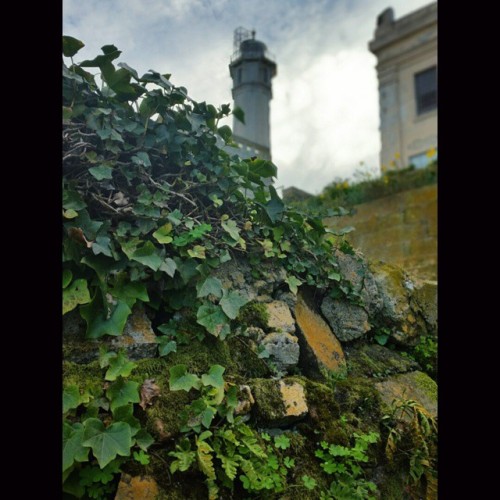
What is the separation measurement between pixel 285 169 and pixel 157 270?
2.08ft

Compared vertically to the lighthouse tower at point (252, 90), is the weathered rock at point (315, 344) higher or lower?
lower

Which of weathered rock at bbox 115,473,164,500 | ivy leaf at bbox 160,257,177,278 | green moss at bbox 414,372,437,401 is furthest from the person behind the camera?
green moss at bbox 414,372,437,401

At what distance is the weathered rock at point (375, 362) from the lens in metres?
2.15

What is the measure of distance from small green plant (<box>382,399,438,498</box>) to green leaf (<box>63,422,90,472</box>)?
1127 millimetres

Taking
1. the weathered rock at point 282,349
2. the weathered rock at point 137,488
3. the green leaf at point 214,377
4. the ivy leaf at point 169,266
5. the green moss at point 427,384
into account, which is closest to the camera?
the weathered rock at point 137,488

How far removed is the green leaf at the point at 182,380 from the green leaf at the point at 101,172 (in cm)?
66

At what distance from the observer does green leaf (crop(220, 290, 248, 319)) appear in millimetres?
1688

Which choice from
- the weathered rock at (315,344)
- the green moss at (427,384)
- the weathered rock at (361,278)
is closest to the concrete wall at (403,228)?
the weathered rock at (361,278)

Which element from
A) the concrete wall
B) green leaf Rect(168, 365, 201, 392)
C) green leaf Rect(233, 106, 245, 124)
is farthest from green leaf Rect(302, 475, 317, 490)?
the concrete wall

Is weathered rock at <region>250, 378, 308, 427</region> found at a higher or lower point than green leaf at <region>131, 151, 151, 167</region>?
lower

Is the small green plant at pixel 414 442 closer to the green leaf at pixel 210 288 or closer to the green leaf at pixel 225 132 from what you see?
the green leaf at pixel 210 288

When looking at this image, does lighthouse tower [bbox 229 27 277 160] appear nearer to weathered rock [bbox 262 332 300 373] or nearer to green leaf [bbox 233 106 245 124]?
green leaf [bbox 233 106 245 124]

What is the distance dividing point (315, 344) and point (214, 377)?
641 mm
